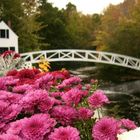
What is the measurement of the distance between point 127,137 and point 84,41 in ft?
251

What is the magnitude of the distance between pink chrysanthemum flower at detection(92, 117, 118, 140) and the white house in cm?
3949

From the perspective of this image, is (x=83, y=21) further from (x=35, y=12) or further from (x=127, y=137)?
(x=127, y=137)

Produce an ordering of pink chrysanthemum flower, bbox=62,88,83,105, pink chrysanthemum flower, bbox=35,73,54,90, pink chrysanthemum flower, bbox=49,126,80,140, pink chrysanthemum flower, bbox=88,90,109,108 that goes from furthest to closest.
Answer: pink chrysanthemum flower, bbox=35,73,54,90
pink chrysanthemum flower, bbox=88,90,109,108
pink chrysanthemum flower, bbox=62,88,83,105
pink chrysanthemum flower, bbox=49,126,80,140

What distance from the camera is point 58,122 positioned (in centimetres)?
295

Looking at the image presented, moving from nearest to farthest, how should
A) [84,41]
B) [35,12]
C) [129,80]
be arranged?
[129,80], [35,12], [84,41]

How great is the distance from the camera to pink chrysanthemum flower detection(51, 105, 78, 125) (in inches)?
115

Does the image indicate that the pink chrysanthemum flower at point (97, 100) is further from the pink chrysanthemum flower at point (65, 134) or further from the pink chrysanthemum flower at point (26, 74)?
the pink chrysanthemum flower at point (26, 74)

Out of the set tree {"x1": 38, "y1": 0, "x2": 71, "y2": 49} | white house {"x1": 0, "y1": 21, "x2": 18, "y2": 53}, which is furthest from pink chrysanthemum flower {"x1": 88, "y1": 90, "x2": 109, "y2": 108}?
tree {"x1": 38, "y1": 0, "x2": 71, "y2": 49}

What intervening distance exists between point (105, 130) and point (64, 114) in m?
0.32

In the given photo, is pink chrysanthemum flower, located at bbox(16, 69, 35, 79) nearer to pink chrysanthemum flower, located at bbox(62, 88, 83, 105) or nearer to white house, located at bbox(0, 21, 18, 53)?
pink chrysanthemum flower, located at bbox(62, 88, 83, 105)

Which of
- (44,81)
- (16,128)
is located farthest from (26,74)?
(16,128)

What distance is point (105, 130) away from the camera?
271 centimetres

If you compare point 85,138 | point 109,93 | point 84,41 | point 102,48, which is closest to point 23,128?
point 85,138

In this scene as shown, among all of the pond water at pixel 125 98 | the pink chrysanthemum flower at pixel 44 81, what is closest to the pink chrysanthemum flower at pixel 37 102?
the pink chrysanthemum flower at pixel 44 81
